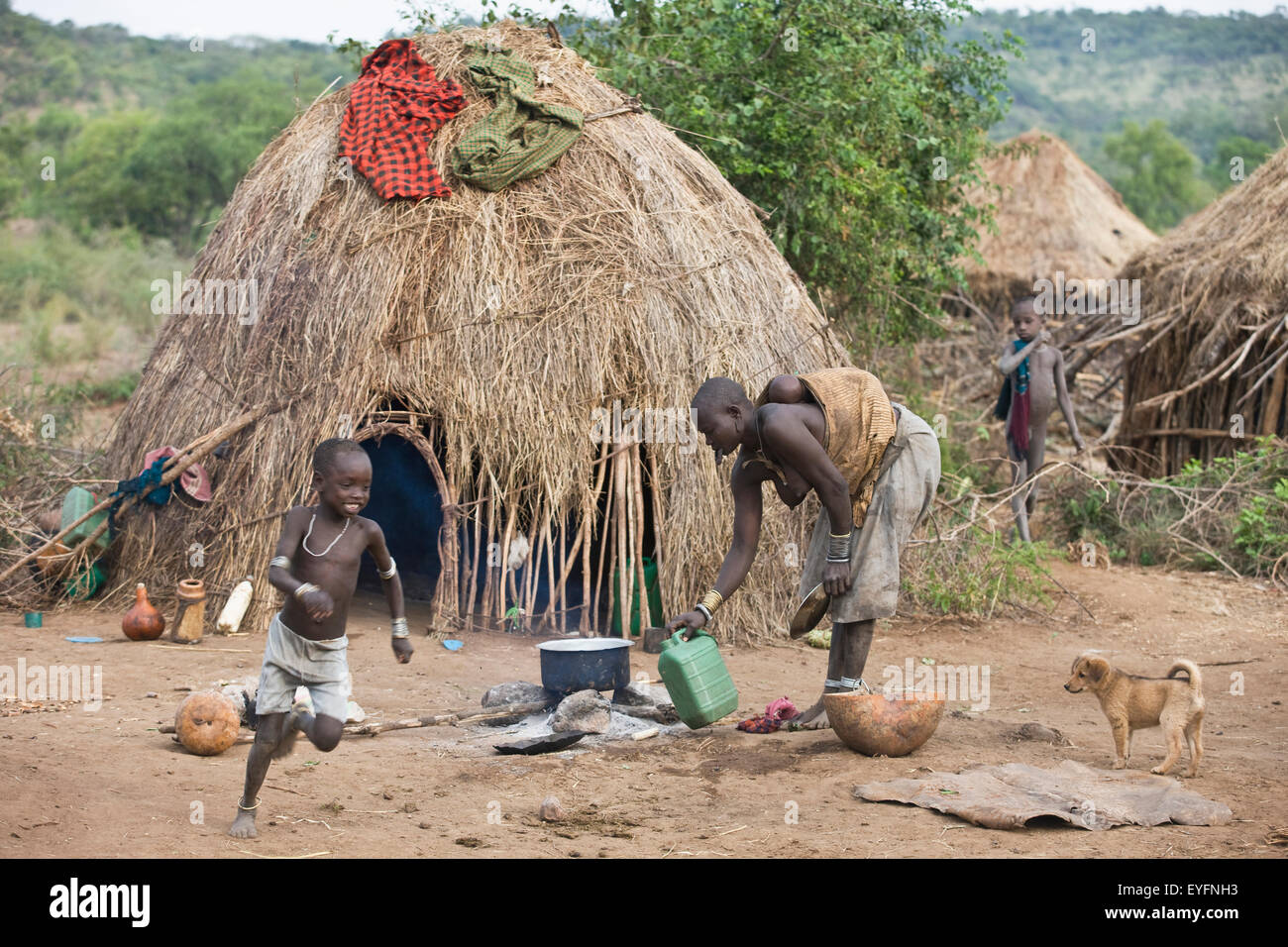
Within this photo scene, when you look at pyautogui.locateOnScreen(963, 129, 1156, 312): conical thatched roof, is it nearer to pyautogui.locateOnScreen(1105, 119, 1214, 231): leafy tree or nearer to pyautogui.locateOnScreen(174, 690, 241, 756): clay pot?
pyautogui.locateOnScreen(1105, 119, 1214, 231): leafy tree

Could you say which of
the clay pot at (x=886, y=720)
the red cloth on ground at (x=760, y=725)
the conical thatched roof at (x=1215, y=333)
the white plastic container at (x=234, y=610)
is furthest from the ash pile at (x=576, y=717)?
the conical thatched roof at (x=1215, y=333)

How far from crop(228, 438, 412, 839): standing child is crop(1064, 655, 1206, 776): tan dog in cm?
255

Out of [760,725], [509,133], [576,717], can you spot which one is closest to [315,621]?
[576,717]

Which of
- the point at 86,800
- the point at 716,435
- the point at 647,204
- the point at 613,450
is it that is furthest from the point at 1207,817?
the point at 647,204

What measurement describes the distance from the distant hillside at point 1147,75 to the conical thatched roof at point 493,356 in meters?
41.0

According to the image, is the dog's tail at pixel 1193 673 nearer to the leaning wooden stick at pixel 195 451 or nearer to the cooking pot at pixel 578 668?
the cooking pot at pixel 578 668

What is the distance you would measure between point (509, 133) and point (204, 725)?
13.7 ft

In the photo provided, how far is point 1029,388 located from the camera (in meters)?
7.97

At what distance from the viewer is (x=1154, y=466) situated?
10.6 m

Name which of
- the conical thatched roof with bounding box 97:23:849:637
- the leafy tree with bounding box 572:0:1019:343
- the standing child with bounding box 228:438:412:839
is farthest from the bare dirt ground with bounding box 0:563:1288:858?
the leafy tree with bounding box 572:0:1019:343

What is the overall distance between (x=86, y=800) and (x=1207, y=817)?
3.46m

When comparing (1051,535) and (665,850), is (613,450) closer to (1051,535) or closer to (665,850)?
(665,850)

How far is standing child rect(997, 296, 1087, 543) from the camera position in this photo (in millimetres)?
7973

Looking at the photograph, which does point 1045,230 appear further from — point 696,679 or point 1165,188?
point 1165,188
